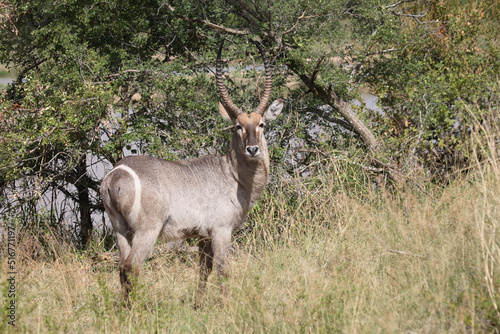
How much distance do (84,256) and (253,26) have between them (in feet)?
13.4

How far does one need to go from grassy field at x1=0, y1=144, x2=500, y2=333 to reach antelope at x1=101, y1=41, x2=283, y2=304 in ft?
1.18

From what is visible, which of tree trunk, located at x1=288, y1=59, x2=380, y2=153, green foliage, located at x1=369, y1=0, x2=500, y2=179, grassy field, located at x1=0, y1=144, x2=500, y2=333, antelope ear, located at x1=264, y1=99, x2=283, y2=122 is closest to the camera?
grassy field, located at x1=0, y1=144, x2=500, y2=333

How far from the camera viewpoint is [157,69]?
752 centimetres

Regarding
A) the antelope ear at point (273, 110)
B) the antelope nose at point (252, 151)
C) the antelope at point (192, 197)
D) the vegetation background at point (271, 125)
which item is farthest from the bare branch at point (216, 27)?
the antelope nose at point (252, 151)

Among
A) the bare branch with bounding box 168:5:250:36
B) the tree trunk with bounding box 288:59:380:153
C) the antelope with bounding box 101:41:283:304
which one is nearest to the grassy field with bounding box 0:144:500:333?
the antelope with bounding box 101:41:283:304

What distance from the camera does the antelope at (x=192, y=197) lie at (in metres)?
5.06

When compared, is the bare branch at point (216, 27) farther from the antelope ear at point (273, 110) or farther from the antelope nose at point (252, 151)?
the antelope nose at point (252, 151)

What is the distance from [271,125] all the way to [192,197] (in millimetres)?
2732

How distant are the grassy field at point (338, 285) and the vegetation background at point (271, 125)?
0.20 ft

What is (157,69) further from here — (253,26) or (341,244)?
(341,244)

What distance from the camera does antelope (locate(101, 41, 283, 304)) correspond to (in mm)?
5062

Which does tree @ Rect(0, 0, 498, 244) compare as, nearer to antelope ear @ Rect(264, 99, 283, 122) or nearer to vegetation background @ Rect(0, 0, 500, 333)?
vegetation background @ Rect(0, 0, 500, 333)

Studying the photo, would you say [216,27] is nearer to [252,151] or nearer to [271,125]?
[271,125]

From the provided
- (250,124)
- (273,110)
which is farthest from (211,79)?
(250,124)
